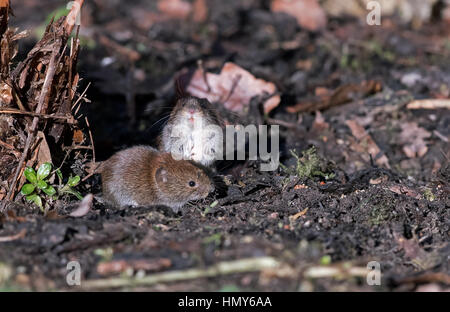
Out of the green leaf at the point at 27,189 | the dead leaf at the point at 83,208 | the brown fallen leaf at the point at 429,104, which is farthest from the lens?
the brown fallen leaf at the point at 429,104

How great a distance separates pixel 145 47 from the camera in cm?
905

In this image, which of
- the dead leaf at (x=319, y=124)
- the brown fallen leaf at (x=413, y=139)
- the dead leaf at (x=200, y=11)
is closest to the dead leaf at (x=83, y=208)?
the dead leaf at (x=319, y=124)

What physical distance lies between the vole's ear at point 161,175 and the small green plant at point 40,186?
0.83 meters

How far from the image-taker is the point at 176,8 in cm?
1022

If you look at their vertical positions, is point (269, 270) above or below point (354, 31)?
below

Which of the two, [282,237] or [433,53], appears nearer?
[282,237]

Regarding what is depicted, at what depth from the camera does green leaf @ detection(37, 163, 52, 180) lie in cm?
474

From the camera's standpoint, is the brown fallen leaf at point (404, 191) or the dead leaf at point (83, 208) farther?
the brown fallen leaf at point (404, 191)

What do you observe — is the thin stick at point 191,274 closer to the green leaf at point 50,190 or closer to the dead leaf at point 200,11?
the green leaf at point 50,190

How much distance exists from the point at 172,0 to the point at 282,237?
709 centimetres

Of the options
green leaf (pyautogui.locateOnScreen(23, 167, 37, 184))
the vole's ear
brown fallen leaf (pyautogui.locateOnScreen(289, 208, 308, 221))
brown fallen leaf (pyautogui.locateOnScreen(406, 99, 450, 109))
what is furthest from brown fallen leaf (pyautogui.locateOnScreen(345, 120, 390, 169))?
green leaf (pyautogui.locateOnScreen(23, 167, 37, 184))

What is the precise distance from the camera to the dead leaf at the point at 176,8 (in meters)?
10.1
